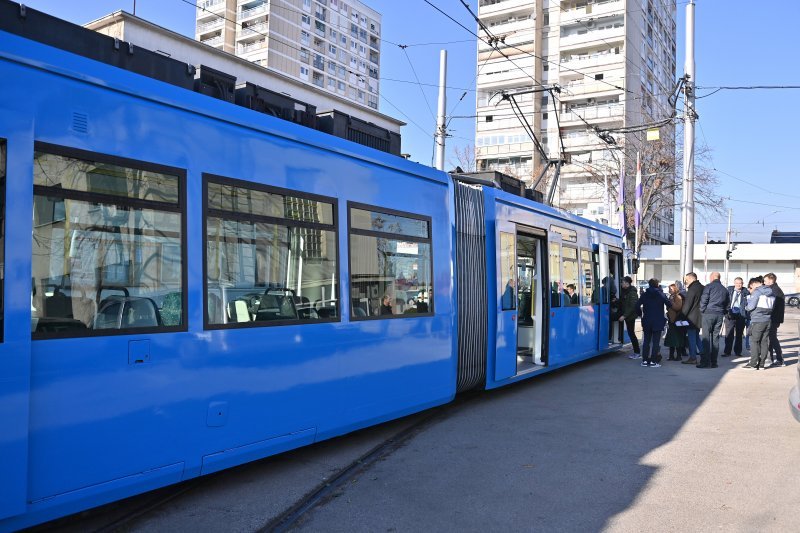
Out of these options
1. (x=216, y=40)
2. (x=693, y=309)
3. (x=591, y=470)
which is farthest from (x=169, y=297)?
(x=216, y=40)

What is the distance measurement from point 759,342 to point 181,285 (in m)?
11.8

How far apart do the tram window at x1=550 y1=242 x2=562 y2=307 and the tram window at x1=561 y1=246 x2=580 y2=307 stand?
0.22 m

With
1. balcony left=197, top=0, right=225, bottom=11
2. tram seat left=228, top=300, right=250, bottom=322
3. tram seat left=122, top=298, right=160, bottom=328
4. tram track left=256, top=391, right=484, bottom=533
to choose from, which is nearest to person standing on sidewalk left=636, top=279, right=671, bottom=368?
tram track left=256, top=391, right=484, bottom=533

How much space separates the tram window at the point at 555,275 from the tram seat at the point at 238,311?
261 inches

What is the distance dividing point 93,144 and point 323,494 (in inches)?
120

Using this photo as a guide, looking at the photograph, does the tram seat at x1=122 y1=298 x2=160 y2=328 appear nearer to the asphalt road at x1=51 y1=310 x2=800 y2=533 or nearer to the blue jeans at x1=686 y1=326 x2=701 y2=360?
the asphalt road at x1=51 y1=310 x2=800 y2=533

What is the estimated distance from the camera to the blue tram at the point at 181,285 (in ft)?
12.3

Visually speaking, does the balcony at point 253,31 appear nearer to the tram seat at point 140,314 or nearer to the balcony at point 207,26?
the balcony at point 207,26

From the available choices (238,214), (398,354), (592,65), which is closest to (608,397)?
(398,354)

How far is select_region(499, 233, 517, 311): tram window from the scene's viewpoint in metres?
8.98

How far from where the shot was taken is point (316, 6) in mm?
79938

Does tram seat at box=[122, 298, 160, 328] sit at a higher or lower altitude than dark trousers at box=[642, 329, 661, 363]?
higher

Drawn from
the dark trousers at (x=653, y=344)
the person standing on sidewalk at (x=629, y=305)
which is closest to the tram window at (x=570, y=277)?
the dark trousers at (x=653, y=344)

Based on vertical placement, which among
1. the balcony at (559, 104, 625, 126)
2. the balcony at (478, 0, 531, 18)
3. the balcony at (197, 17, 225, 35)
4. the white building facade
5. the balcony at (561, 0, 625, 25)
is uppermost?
the balcony at (197, 17, 225, 35)
